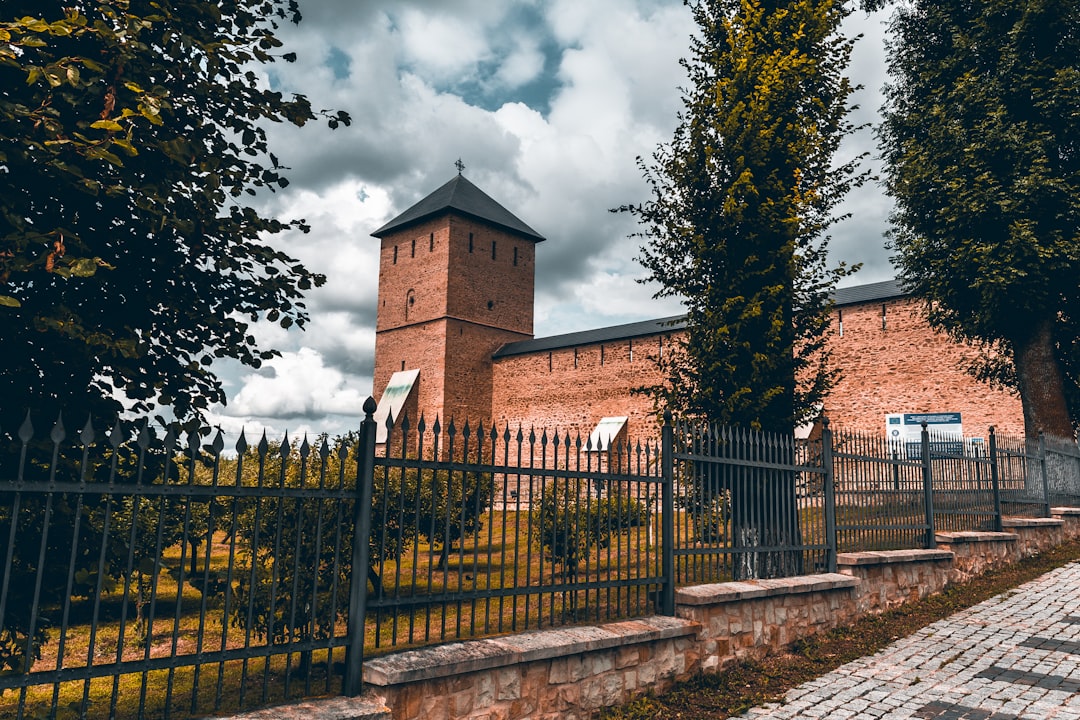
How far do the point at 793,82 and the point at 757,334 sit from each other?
2820mm

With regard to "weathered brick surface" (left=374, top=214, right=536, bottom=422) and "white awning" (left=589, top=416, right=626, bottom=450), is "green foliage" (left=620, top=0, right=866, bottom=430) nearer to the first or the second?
"white awning" (left=589, top=416, right=626, bottom=450)

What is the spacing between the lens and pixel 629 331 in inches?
1148

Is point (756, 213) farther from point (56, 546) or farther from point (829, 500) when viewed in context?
point (56, 546)

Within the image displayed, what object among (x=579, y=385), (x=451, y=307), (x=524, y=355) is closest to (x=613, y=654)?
(x=579, y=385)

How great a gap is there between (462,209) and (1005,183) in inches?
985

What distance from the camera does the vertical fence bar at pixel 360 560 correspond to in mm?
3395

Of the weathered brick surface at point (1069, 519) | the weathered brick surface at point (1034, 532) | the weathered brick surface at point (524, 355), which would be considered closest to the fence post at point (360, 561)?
the weathered brick surface at point (1034, 532)

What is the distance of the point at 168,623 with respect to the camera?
7.77 meters

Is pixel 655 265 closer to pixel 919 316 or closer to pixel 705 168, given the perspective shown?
pixel 705 168

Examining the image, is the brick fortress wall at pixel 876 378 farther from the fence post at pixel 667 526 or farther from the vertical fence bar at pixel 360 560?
the vertical fence bar at pixel 360 560

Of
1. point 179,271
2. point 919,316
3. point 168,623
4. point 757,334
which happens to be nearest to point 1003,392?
point 919,316

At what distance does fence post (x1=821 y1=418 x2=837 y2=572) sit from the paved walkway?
91cm

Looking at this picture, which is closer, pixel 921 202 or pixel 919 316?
pixel 921 202

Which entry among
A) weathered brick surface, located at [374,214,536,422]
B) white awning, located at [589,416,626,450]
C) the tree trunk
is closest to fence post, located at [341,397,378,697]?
the tree trunk
